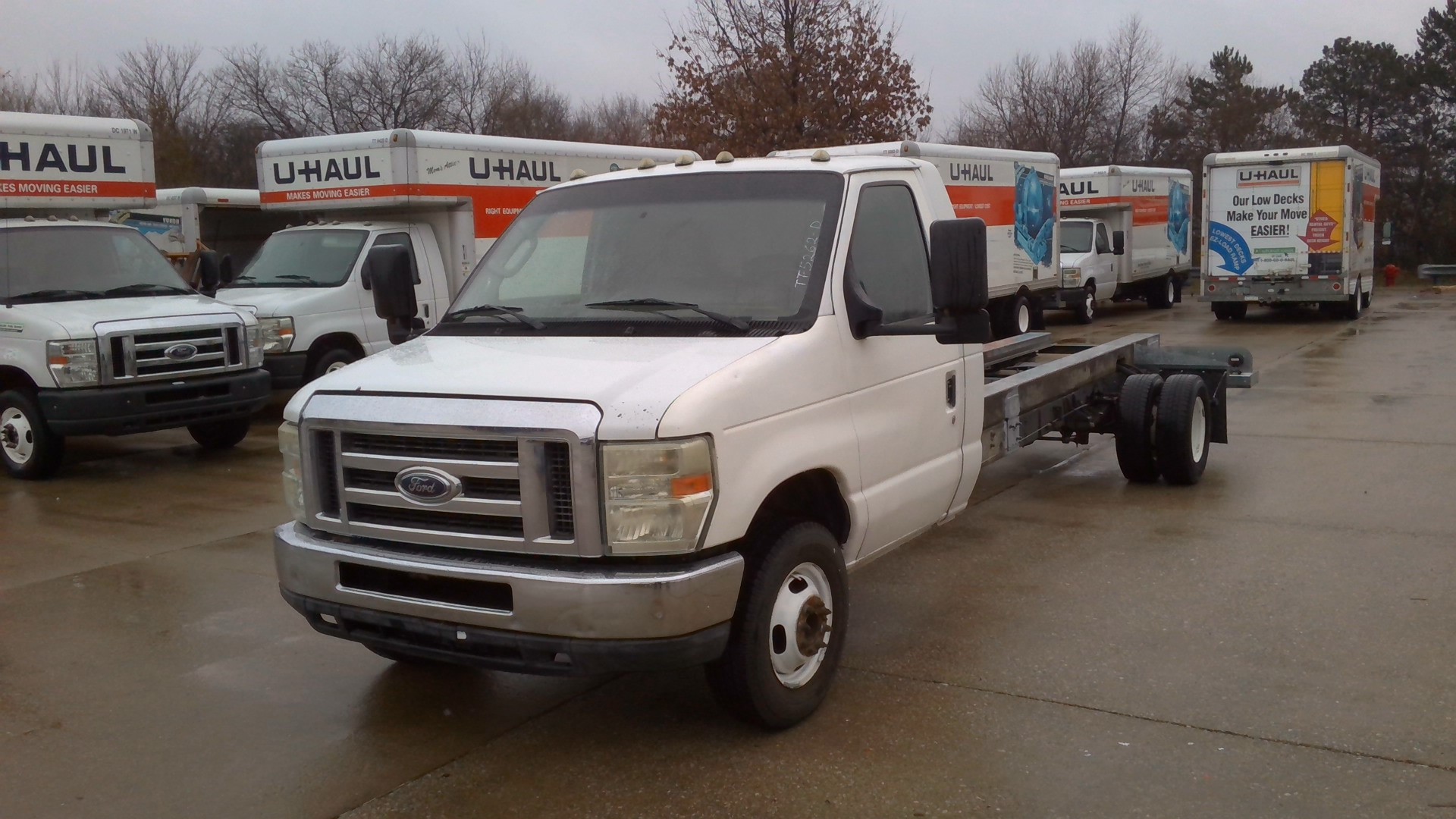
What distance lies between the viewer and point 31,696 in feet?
17.4

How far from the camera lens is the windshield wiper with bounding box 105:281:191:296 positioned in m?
10.8

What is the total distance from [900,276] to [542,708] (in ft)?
7.60

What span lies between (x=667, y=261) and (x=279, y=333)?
8466 millimetres

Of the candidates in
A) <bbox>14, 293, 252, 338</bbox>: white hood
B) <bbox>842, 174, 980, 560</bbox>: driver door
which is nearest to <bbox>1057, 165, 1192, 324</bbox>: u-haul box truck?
<bbox>14, 293, 252, 338</bbox>: white hood

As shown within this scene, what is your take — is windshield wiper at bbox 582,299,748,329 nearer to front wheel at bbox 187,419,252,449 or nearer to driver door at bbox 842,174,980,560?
driver door at bbox 842,174,980,560

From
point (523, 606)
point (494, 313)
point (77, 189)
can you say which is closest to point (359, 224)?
point (77, 189)

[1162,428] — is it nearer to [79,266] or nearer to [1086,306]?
[79,266]

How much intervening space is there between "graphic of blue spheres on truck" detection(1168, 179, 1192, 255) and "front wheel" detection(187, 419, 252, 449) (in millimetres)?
23034

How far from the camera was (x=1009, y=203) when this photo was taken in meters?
21.3

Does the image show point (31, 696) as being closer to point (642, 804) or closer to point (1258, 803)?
point (642, 804)

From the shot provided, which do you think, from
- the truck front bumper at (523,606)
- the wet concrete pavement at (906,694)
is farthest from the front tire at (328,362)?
the truck front bumper at (523,606)

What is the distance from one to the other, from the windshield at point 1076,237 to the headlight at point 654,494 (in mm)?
22689

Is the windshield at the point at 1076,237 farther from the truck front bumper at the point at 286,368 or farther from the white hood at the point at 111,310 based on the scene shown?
the white hood at the point at 111,310

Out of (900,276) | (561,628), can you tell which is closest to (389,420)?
(561,628)
